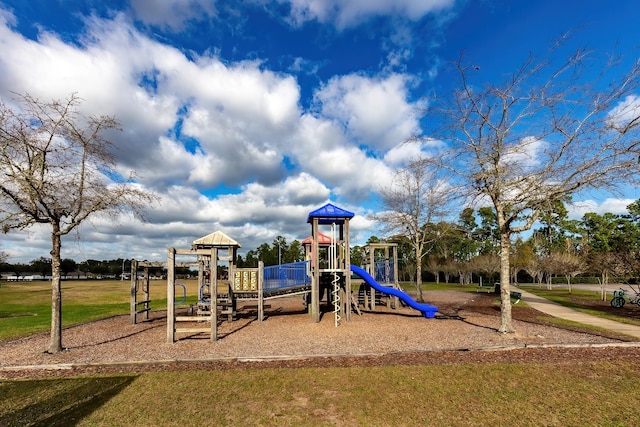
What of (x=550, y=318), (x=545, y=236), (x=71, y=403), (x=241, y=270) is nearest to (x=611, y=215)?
(x=545, y=236)

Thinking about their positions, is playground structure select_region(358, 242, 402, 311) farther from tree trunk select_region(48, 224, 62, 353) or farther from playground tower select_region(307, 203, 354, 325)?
tree trunk select_region(48, 224, 62, 353)

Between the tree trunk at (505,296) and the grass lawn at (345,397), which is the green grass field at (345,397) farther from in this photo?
the tree trunk at (505,296)

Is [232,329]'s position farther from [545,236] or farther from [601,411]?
[545,236]

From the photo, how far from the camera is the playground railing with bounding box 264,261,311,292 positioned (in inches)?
683

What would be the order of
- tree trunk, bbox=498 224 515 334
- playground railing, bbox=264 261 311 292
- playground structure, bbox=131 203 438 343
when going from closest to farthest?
1. tree trunk, bbox=498 224 515 334
2. playground structure, bbox=131 203 438 343
3. playground railing, bbox=264 261 311 292

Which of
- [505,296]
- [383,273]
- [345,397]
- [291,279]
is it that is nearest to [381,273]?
[383,273]

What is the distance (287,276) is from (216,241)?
169 inches

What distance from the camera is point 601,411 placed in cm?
565

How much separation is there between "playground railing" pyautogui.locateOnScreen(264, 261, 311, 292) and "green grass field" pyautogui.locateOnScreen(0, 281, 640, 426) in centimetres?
925

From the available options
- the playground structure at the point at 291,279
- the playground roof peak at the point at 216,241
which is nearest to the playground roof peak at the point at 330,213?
the playground structure at the point at 291,279

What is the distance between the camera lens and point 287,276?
17625 mm

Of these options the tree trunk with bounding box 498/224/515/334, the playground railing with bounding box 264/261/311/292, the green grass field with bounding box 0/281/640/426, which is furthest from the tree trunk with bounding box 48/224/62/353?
the tree trunk with bounding box 498/224/515/334

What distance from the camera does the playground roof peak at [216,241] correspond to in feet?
60.0

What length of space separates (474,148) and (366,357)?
27.2 ft
